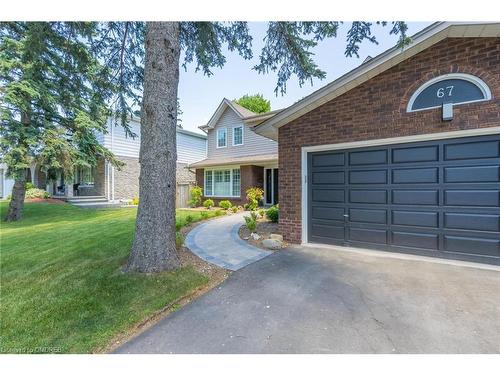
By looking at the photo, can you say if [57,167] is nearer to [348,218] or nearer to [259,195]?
[259,195]

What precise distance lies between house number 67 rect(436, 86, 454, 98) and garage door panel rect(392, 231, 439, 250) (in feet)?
9.30

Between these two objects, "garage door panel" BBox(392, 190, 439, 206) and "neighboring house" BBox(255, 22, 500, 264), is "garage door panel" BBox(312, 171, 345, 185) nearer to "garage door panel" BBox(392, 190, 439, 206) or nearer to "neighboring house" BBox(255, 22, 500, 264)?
"neighboring house" BBox(255, 22, 500, 264)

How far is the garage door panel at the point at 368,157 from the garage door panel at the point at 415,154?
218 millimetres

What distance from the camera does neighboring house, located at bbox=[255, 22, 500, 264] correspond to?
4.57m

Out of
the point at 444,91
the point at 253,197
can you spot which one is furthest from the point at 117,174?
the point at 444,91

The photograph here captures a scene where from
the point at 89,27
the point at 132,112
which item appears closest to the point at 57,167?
the point at 132,112

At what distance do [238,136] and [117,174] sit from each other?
881cm

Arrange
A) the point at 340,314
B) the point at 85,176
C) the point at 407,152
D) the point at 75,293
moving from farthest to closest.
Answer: the point at 85,176, the point at 407,152, the point at 75,293, the point at 340,314

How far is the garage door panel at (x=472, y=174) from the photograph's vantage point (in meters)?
4.52

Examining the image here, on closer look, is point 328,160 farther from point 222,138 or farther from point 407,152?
point 222,138

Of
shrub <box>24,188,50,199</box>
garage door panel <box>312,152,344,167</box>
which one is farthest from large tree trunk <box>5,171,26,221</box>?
garage door panel <box>312,152,344,167</box>

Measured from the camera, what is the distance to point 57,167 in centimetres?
1094

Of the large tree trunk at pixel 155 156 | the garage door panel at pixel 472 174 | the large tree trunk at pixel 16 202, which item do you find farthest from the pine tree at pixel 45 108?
the garage door panel at pixel 472 174

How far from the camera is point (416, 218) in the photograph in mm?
5184
